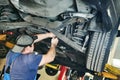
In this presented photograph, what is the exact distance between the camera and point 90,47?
2719mm

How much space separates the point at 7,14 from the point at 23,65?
0.62 m

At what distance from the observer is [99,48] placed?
8.90ft

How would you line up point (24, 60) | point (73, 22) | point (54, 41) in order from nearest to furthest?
point (73, 22) → point (24, 60) → point (54, 41)

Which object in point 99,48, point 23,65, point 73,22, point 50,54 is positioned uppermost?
point 73,22

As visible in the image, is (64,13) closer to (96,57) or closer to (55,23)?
(55,23)

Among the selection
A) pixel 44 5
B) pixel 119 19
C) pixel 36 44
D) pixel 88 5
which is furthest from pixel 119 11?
pixel 36 44

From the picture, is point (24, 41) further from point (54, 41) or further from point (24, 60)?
point (54, 41)

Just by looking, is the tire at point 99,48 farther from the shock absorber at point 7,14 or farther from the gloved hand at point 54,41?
the shock absorber at point 7,14

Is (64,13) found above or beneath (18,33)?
above

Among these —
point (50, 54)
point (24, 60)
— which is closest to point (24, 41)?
point (24, 60)

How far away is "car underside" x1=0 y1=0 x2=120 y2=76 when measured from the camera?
2.38m

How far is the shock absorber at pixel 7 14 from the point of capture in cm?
277

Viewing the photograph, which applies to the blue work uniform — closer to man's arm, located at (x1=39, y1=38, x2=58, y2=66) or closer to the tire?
man's arm, located at (x1=39, y1=38, x2=58, y2=66)

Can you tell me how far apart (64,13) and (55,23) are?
0.15m
